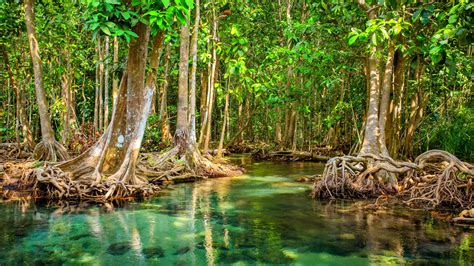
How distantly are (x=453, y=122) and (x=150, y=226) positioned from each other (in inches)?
457

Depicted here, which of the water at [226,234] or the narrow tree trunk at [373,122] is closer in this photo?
the water at [226,234]

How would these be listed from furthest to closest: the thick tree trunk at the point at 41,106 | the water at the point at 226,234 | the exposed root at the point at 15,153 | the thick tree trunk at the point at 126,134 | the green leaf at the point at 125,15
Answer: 1. the exposed root at the point at 15,153
2. the thick tree trunk at the point at 41,106
3. the thick tree trunk at the point at 126,134
4. the green leaf at the point at 125,15
5. the water at the point at 226,234

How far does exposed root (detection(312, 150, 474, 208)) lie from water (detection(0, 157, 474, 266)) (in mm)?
630

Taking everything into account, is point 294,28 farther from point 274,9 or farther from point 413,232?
point 274,9

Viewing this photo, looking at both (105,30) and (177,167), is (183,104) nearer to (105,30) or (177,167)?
(177,167)

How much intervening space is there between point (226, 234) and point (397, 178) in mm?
5164

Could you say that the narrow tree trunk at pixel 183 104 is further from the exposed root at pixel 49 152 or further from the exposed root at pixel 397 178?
the exposed root at pixel 397 178

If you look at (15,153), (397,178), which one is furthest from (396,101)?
(15,153)

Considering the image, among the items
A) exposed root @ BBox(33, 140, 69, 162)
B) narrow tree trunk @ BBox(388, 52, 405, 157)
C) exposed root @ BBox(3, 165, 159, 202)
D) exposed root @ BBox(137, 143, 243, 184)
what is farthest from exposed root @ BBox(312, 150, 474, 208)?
exposed root @ BBox(33, 140, 69, 162)

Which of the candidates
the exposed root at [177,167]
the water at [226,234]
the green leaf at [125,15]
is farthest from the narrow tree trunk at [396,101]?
the green leaf at [125,15]

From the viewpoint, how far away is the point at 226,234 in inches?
246

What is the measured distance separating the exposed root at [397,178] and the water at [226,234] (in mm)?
630

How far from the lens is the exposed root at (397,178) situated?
8117 mm

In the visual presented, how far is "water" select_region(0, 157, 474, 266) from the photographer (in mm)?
5164
